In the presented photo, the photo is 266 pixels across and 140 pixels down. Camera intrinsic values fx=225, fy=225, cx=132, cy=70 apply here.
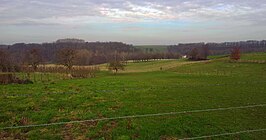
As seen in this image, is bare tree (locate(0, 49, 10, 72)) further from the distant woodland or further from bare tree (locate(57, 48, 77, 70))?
bare tree (locate(57, 48, 77, 70))

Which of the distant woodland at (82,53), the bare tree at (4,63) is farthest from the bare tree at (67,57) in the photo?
the bare tree at (4,63)

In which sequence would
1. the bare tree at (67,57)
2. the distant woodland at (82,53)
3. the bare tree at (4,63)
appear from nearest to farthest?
the bare tree at (4,63)
the bare tree at (67,57)
the distant woodland at (82,53)

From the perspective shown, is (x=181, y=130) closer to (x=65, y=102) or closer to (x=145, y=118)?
(x=145, y=118)

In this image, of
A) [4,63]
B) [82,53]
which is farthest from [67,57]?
[82,53]

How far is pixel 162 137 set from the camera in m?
7.13

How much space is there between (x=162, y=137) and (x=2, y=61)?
4321 centimetres

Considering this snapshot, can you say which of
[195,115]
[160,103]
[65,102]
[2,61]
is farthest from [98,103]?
[2,61]

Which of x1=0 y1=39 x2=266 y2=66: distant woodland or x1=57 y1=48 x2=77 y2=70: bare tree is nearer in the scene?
x1=57 y1=48 x2=77 y2=70: bare tree

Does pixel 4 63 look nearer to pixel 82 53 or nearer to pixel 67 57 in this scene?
→ pixel 67 57

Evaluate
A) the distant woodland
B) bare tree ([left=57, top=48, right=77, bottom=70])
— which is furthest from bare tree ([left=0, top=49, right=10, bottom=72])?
bare tree ([left=57, top=48, right=77, bottom=70])

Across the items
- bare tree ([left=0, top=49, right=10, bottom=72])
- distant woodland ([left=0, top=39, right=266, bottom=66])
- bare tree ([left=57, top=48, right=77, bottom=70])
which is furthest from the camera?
distant woodland ([left=0, top=39, right=266, bottom=66])

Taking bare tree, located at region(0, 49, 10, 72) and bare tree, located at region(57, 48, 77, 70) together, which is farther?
bare tree, located at region(57, 48, 77, 70)

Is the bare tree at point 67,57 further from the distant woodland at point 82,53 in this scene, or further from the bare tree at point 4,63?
the bare tree at point 4,63

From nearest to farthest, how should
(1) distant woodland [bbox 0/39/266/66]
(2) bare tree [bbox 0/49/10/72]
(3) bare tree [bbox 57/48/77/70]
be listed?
(2) bare tree [bbox 0/49/10/72]
(3) bare tree [bbox 57/48/77/70]
(1) distant woodland [bbox 0/39/266/66]
